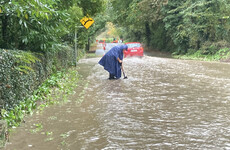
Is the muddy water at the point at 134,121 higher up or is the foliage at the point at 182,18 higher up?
the foliage at the point at 182,18

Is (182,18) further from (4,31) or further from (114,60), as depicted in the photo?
(4,31)

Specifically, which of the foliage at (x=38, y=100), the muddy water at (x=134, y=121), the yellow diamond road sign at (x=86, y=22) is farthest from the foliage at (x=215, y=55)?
the foliage at (x=38, y=100)

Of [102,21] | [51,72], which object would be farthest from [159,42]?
[51,72]

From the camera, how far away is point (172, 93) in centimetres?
863

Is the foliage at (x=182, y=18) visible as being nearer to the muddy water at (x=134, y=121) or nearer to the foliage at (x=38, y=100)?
the muddy water at (x=134, y=121)

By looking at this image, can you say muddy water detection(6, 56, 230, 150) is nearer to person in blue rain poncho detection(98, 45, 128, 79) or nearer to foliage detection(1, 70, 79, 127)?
foliage detection(1, 70, 79, 127)

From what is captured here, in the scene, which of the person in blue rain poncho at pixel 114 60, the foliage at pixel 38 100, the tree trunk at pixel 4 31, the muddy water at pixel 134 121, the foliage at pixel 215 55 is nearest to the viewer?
the muddy water at pixel 134 121

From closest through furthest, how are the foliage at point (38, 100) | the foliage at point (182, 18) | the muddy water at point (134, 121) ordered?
the muddy water at point (134, 121) < the foliage at point (38, 100) < the foliage at point (182, 18)

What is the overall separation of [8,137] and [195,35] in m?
25.0

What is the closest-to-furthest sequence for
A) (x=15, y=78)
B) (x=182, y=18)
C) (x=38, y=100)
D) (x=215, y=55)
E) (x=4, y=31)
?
(x=15, y=78), (x=38, y=100), (x=4, y=31), (x=215, y=55), (x=182, y=18)

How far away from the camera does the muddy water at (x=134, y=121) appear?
4.48 meters

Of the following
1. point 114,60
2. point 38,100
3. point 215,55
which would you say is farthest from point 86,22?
point 215,55

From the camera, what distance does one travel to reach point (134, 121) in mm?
5723

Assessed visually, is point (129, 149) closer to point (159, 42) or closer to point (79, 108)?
point (79, 108)
